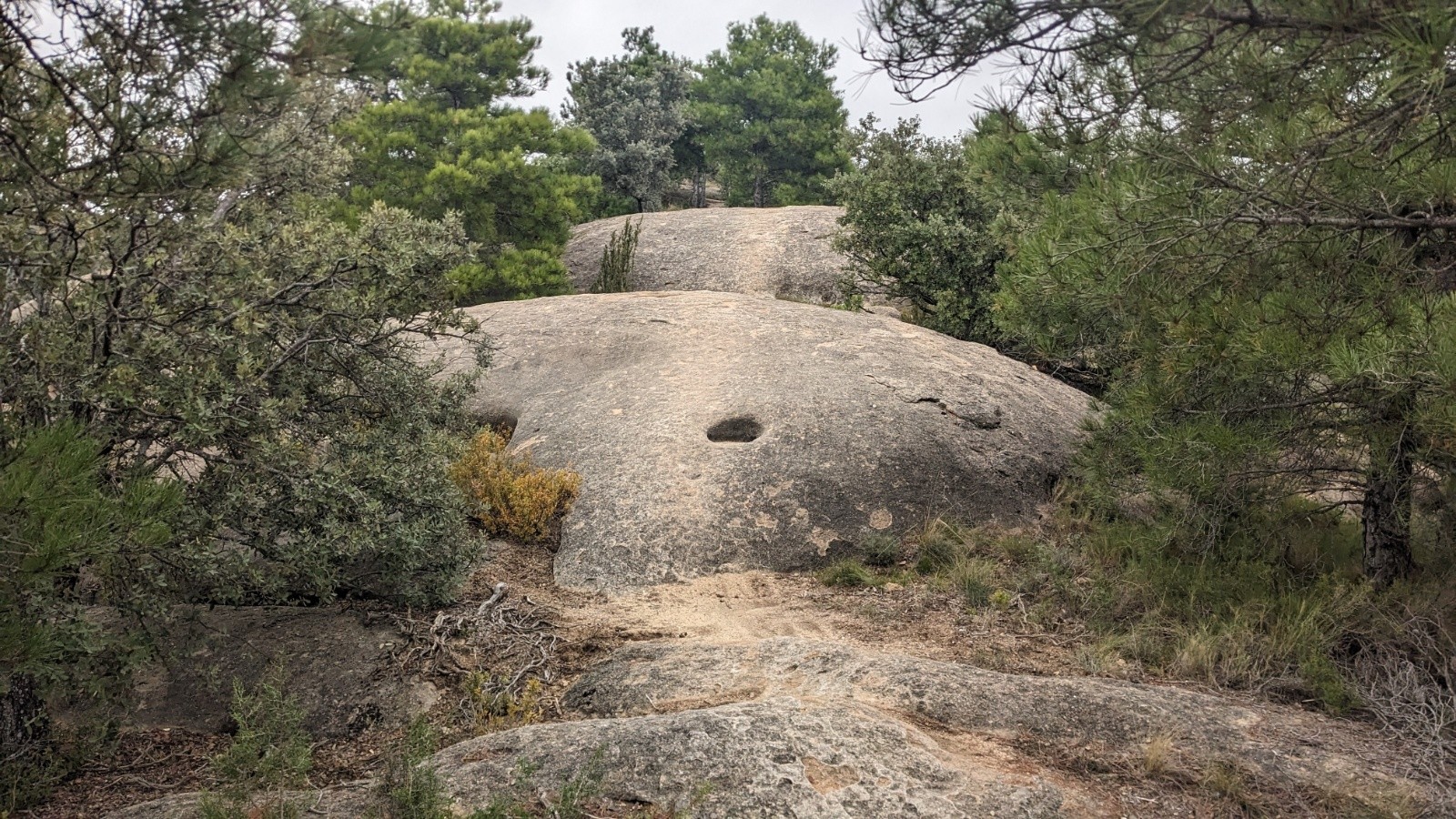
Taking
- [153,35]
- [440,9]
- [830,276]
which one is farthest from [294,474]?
[440,9]

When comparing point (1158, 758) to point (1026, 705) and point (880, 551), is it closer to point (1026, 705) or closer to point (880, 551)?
point (1026, 705)

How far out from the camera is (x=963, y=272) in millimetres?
16219

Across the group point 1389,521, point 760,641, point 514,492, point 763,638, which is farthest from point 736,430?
point 1389,521

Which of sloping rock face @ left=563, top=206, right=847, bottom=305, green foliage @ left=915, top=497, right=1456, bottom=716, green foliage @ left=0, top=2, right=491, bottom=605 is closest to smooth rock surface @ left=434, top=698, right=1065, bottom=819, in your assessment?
green foliage @ left=0, top=2, right=491, bottom=605

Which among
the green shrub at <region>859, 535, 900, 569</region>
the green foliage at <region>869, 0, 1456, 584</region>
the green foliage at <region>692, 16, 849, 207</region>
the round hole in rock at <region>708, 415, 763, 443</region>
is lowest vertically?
the green shrub at <region>859, 535, 900, 569</region>

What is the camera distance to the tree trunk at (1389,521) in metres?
6.84

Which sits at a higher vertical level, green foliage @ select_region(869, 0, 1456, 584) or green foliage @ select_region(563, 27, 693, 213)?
green foliage @ select_region(563, 27, 693, 213)

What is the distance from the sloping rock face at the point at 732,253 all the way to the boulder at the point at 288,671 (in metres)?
15.4

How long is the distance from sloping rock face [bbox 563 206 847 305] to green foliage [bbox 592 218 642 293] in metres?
0.76

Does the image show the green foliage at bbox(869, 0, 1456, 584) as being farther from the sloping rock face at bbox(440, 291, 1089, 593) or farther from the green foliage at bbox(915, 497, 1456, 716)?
the sloping rock face at bbox(440, 291, 1089, 593)

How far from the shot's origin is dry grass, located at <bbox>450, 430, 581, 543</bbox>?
9516mm

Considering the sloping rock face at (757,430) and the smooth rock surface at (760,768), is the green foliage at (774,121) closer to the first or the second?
the sloping rock face at (757,430)

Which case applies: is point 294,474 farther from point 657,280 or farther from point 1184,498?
point 657,280

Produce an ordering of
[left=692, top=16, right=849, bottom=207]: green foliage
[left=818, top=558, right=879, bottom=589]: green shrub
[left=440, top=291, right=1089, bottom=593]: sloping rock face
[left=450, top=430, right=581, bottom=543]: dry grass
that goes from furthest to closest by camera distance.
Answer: [left=692, top=16, right=849, bottom=207]: green foliage, [left=450, top=430, right=581, bottom=543]: dry grass, [left=440, top=291, right=1089, bottom=593]: sloping rock face, [left=818, top=558, right=879, bottom=589]: green shrub
